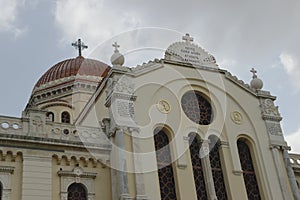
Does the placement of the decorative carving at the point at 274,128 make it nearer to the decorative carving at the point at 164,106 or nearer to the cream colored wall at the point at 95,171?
the decorative carving at the point at 164,106

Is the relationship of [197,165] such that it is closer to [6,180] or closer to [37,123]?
[37,123]

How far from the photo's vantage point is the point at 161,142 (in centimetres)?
2095

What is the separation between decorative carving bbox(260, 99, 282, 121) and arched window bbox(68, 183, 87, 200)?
989 centimetres

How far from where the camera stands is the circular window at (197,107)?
22.2m

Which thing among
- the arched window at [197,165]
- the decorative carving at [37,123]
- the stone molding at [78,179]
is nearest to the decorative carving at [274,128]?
the arched window at [197,165]

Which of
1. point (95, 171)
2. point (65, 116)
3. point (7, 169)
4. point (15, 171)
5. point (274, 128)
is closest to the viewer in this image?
point (7, 169)

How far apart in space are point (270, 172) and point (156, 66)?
23.6 ft

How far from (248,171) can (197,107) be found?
3.78m

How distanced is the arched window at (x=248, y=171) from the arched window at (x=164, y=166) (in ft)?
12.4

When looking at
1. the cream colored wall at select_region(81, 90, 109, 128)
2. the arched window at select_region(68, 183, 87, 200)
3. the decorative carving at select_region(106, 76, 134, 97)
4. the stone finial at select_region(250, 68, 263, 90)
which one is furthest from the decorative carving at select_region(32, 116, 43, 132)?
the stone finial at select_region(250, 68, 263, 90)

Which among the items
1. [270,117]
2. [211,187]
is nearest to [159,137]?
[211,187]

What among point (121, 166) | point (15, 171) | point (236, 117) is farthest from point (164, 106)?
point (15, 171)

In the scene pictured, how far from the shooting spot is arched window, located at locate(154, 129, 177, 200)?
1973cm

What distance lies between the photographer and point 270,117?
23.7 m
